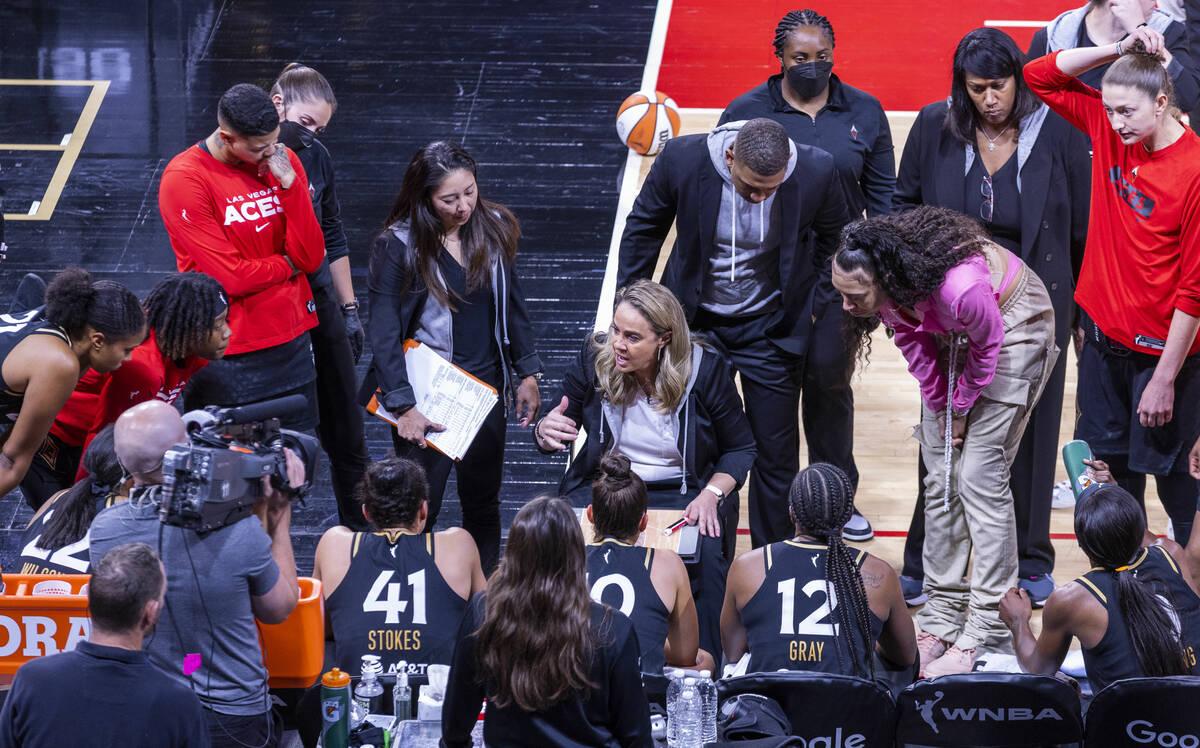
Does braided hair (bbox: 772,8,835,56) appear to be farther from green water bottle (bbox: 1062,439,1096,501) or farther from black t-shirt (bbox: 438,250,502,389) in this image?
green water bottle (bbox: 1062,439,1096,501)

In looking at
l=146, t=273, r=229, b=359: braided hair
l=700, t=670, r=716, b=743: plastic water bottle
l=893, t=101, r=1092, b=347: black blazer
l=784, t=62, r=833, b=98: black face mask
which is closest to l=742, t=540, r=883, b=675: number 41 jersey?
l=700, t=670, r=716, b=743: plastic water bottle

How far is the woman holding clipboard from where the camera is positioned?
5.01 m

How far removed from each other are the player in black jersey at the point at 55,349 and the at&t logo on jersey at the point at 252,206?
0.57 m

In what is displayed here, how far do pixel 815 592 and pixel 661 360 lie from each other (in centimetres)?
126

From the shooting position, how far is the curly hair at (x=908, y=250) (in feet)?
14.3

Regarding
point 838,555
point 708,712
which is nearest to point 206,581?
point 708,712

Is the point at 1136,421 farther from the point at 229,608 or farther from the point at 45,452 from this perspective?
the point at 45,452

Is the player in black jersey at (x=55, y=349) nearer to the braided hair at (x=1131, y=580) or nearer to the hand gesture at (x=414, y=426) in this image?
the hand gesture at (x=414, y=426)

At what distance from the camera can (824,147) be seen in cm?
571

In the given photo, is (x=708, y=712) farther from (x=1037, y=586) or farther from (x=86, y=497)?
(x=1037, y=586)

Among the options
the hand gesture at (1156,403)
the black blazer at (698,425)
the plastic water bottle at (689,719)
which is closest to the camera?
the plastic water bottle at (689,719)

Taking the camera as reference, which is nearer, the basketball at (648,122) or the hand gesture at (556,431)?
the hand gesture at (556,431)

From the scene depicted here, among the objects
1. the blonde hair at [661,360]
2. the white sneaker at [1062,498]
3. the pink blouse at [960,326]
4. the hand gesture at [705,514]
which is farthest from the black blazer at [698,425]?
the white sneaker at [1062,498]

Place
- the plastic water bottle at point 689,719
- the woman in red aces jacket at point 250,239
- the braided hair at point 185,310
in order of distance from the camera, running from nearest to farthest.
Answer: the plastic water bottle at point 689,719
the braided hair at point 185,310
the woman in red aces jacket at point 250,239
